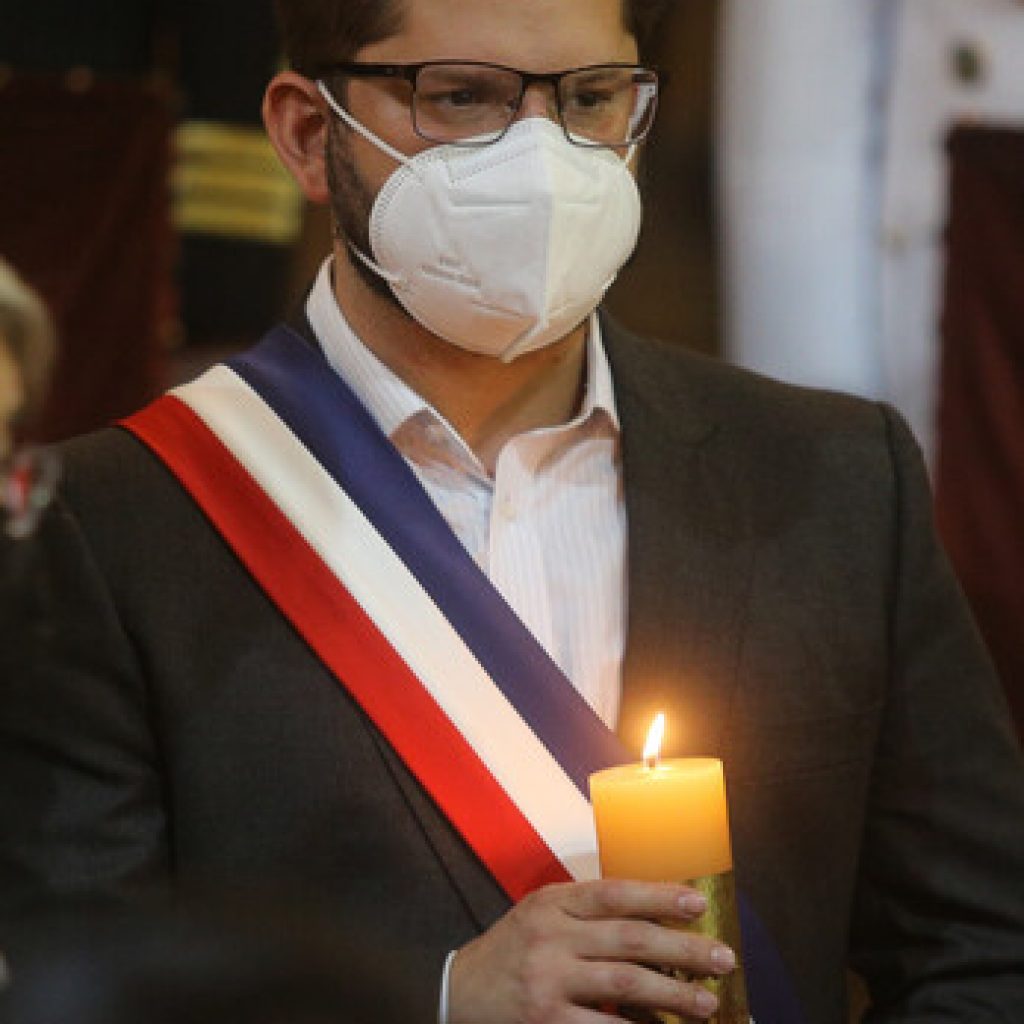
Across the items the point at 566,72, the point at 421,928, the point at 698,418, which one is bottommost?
the point at 421,928

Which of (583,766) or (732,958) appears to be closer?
(732,958)

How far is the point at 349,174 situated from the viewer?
2.12m

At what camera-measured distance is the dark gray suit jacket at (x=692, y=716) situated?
1961 millimetres

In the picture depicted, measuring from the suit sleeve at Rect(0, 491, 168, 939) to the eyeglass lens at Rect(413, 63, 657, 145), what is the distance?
480mm

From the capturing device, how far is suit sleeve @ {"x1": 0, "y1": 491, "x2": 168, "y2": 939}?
1.93m

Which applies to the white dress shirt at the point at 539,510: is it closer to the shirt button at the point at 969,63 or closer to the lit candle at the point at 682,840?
the lit candle at the point at 682,840

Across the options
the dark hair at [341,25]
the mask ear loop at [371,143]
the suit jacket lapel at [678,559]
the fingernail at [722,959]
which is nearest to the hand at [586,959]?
the fingernail at [722,959]

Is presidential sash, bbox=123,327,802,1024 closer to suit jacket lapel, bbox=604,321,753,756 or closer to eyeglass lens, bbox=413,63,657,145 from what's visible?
suit jacket lapel, bbox=604,321,753,756

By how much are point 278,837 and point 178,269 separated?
200cm

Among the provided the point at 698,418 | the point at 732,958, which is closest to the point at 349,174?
the point at 698,418

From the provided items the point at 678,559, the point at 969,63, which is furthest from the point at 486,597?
the point at 969,63

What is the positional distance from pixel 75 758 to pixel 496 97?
681mm

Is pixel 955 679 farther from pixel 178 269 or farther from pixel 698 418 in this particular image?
pixel 178 269

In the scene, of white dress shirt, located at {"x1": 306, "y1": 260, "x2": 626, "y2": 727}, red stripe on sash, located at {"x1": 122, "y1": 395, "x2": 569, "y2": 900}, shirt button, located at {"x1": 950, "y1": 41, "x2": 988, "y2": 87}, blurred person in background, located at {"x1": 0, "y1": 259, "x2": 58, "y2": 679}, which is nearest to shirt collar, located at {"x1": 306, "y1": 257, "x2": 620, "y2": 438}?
white dress shirt, located at {"x1": 306, "y1": 260, "x2": 626, "y2": 727}
